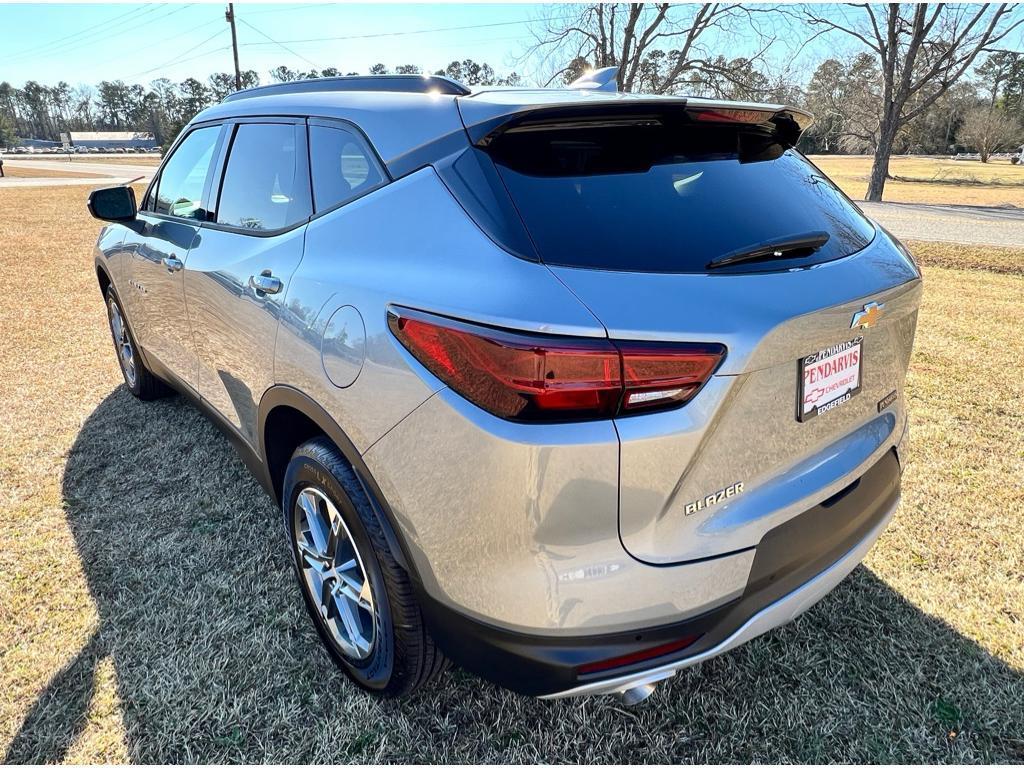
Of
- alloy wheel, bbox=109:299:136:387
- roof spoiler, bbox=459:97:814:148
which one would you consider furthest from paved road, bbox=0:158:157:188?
roof spoiler, bbox=459:97:814:148

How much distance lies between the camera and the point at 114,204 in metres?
3.62

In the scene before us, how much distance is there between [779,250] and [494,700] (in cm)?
158

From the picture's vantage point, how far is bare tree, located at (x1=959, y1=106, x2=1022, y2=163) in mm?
53228

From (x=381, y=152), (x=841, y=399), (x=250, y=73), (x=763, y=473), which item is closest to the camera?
(x=763, y=473)

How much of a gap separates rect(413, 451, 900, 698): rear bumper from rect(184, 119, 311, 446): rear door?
111 cm

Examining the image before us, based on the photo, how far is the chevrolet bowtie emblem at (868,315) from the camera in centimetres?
167

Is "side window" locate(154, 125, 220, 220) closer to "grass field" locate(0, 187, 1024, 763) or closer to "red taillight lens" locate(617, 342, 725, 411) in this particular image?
"grass field" locate(0, 187, 1024, 763)

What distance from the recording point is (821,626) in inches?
95.2

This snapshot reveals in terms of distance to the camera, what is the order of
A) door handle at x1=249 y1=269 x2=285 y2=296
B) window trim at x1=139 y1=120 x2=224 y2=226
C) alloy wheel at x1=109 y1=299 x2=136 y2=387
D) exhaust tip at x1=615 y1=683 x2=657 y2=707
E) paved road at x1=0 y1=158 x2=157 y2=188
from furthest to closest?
paved road at x1=0 y1=158 x2=157 y2=188, alloy wheel at x1=109 y1=299 x2=136 y2=387, window trim at x1=139 y1=120 x2=224 y2=226, door handle at x1=249 y1=269 x2=285 y2=296, exhaust tip at x1=615 y1=683 x2=657 y2=707

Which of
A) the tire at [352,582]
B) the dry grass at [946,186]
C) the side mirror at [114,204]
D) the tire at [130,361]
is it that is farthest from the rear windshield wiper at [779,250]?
the dry grass at [946,186]

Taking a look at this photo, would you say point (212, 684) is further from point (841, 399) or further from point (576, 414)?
point (841, 399)

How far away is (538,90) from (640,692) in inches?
69.2

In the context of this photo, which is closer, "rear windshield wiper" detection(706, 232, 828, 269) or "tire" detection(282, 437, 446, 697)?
"rear windshield wiper" detection(706, 232, 828, 269)

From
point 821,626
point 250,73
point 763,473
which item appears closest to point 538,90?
point 763,473
